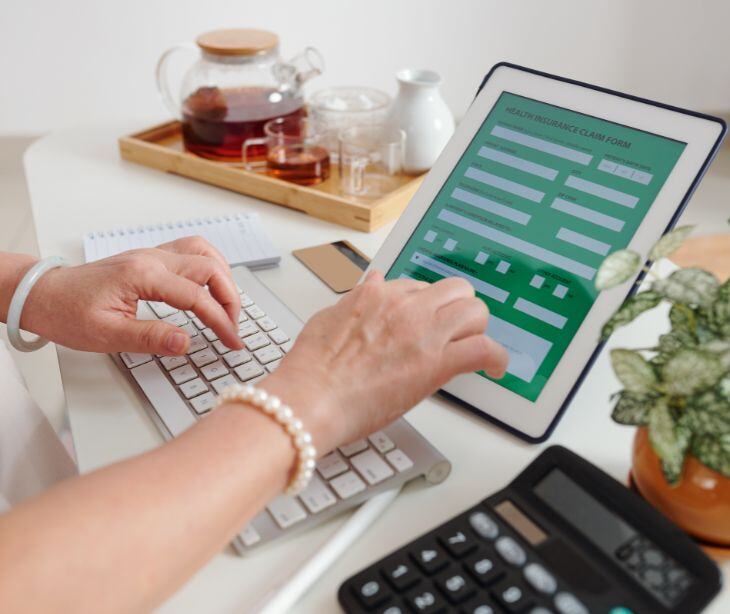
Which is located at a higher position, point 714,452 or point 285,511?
point 714,452

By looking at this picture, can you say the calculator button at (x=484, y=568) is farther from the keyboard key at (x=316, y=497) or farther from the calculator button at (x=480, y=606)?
the keyboard key at (x=316, y=497)

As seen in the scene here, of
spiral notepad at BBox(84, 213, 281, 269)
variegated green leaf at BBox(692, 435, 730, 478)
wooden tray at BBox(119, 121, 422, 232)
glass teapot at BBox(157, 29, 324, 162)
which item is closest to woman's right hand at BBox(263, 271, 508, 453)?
variegated green leaf at BBox(692, 435, 730, 478)

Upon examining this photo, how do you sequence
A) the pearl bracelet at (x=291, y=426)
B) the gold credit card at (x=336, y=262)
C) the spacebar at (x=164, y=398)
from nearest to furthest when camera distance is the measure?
the pearl bracelet at (x=291, y=426) → the spacebar at (x=164, y=398) → the gold credit card at (x=336, y=262)

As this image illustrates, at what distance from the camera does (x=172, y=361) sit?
820mm

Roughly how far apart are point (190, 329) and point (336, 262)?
261 mm

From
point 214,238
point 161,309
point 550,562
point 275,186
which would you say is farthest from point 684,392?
point 275,186

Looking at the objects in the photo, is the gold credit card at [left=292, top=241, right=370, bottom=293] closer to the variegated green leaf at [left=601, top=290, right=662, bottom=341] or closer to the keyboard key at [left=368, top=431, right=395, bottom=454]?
the keyboard key at [left=368, top=431, right=395, bottom=454]

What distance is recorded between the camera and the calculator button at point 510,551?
567mm

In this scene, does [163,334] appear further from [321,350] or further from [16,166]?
[16,166]

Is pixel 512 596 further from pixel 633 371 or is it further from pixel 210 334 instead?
pixel 210 334

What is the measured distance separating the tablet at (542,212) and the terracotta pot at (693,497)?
126 mm

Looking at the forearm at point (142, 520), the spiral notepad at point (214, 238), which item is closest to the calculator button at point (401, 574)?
the forearm at point (142, 520)

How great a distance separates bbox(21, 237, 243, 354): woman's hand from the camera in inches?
31.7

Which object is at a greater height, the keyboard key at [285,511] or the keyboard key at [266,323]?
the keyboard key at [285,511]
